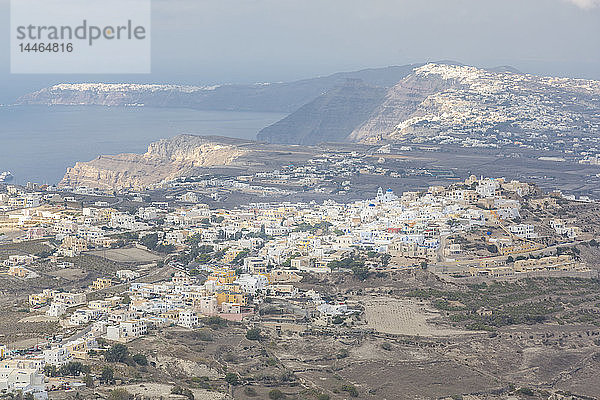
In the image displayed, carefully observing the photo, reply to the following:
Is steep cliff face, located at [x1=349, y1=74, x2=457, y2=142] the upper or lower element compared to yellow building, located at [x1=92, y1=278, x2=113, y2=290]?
upper

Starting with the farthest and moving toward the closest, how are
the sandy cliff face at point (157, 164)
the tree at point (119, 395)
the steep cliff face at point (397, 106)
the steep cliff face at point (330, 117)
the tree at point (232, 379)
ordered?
the steep cliff face at point (330, 117)
the steep cliff face at point (397, 106)
the sandy cliff face at point (157, 164)
the tree at point (232, 379)
the tree at point (119, 395)

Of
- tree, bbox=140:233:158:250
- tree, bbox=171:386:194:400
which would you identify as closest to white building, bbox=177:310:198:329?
tree, bbox=171:386:194:400

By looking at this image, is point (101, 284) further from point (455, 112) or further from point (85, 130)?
point (85, 130)

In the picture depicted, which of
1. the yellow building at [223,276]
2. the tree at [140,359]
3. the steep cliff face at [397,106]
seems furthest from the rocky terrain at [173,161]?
the tree at [140,359]

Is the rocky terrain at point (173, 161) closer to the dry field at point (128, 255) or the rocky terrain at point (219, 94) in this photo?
the dry field at point (128, 255)

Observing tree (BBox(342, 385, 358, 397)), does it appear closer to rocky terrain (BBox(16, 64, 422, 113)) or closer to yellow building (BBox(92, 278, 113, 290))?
yellow building (BBox(92, 278, 113, 290))
